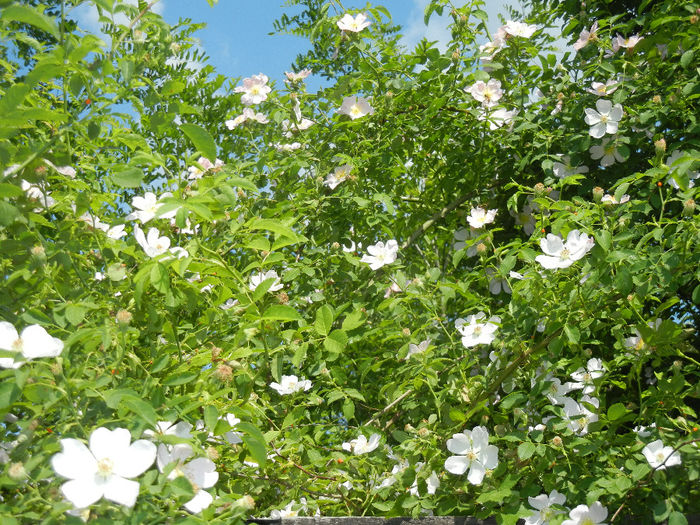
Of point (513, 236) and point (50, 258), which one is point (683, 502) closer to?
point (513, 236)

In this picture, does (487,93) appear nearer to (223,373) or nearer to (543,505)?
(543,505)

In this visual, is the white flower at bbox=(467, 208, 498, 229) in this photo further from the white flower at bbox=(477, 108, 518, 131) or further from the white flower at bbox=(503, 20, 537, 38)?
the white flower at bbox=(503, 20, 537, 38)

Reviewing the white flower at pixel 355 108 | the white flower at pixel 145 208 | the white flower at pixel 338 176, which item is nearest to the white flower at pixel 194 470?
the white flower at pixel 145 208

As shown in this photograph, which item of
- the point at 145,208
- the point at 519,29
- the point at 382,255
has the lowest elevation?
the point at 145,208

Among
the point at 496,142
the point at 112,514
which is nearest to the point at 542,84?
the point at 496,142

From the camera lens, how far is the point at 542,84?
7.92ft

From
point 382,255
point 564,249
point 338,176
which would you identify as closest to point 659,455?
point 564,249

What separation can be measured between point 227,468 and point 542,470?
693 millimetres

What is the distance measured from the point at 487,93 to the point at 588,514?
1.36 meters

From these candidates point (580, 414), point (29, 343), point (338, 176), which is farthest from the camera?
point (338, 176)

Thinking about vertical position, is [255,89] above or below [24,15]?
above

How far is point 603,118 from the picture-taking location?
2.12 metres

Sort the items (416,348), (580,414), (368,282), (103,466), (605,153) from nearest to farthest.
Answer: (103,466), (580,414), (416,348), (368,282), (605,153)

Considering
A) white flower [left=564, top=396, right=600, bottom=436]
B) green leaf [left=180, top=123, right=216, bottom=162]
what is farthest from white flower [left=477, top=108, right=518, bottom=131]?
green leaf [left=180, top=123, right=216, bottom=162]
